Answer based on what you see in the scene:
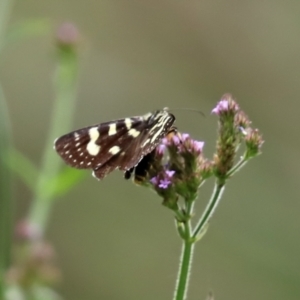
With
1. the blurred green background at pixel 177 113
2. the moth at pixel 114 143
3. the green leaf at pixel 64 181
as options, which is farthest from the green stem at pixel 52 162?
the blurred green background at pixel 177 113

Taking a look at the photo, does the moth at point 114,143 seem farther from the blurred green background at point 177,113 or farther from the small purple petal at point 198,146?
the blurred green background at point 177,113

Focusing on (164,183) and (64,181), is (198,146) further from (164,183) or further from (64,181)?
(64,181)

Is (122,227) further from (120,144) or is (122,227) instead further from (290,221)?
(120,144)

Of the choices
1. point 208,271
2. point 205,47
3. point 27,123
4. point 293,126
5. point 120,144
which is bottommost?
point 120,144

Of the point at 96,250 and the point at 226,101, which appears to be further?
the point at 96,250

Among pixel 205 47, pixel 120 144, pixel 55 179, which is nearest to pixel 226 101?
pixel 120 144

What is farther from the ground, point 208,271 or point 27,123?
point 27,123

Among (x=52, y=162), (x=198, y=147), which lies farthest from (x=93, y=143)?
(x=52, y=162)
